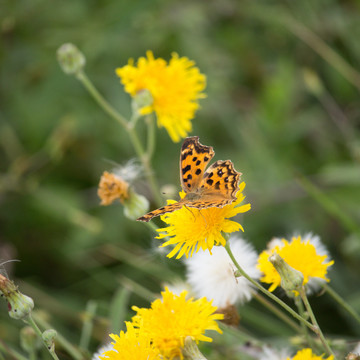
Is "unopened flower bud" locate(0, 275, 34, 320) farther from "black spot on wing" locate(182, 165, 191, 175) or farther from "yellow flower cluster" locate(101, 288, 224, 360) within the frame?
"black spot on wing" locate(182, 165, 191, 175)

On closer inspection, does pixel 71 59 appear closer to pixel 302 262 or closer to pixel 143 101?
pixel 143 101

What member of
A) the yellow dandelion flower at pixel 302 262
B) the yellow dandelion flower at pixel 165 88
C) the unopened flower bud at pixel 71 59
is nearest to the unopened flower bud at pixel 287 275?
the yellow dandelion flower at pixel 302 262

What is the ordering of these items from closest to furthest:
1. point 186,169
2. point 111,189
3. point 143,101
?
point 186,169 < point 111,189 < point 143,101

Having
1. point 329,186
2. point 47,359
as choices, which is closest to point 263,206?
point 329,186

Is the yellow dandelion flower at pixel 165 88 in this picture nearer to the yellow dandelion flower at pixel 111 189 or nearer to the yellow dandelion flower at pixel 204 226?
the yellow dandelion flower at pixel 111 189

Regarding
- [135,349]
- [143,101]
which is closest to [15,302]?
[135,349]

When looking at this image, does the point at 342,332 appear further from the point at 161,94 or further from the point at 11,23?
the point at 11,23

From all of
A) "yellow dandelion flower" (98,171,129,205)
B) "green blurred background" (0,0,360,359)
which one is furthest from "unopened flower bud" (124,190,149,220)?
"green blurred background" (0,0,360,359)
